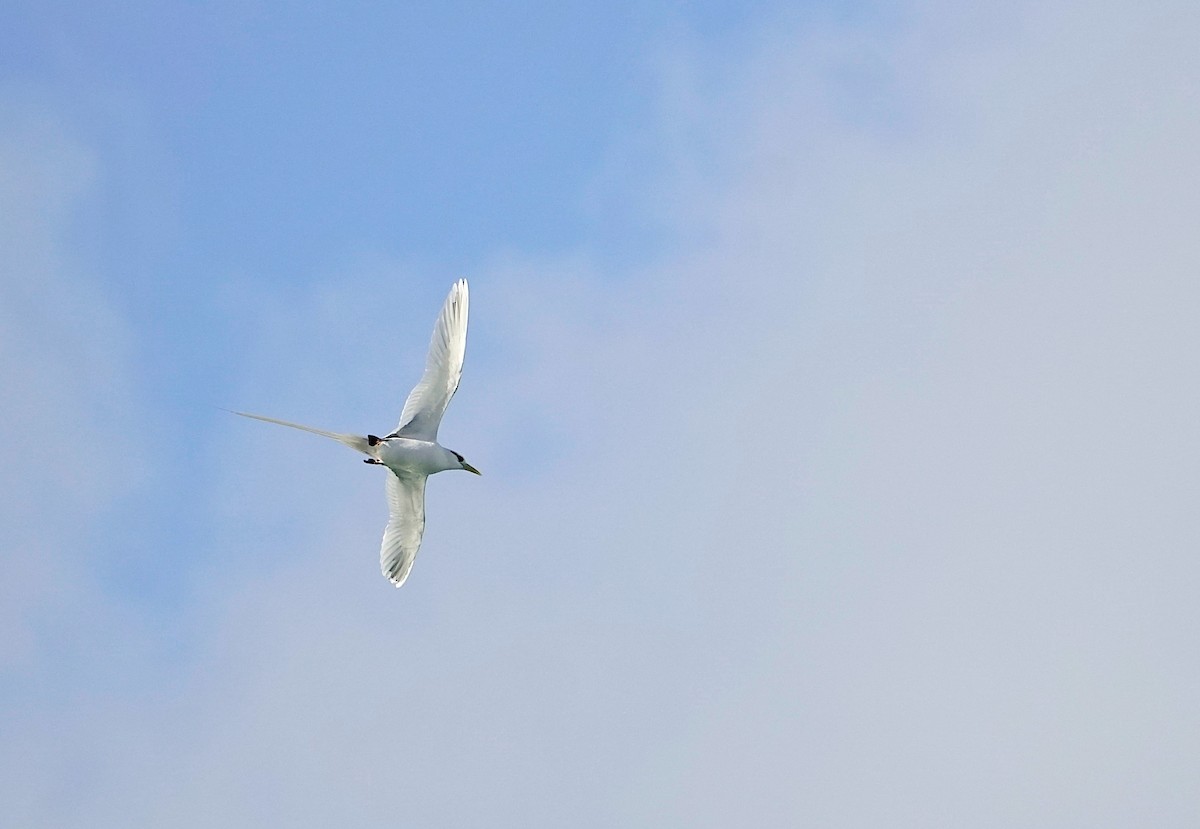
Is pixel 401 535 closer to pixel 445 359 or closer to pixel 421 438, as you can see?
pixel 421 438

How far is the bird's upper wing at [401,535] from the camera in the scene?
2160 inches

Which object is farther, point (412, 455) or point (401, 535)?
point (401, 535)

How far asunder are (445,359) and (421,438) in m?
3.18

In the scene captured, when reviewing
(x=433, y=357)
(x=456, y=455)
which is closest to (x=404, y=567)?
(x=456, y=455)

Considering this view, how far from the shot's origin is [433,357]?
168 ft

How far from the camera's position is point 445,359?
5116 centimetres

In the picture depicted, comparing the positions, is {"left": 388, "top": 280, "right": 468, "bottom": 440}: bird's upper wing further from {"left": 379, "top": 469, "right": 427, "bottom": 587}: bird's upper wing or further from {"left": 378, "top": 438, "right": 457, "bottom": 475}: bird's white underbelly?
{"left": 379, "top": 469, "right": 427, "bottom": 587}: bird's upper wing

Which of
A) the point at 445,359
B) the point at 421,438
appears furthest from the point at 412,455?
the point at 445,359

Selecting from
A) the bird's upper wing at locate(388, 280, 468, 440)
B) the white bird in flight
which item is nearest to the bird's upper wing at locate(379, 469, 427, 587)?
the white bird in flight

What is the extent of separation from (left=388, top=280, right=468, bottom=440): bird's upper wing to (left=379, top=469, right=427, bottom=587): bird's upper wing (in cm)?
435

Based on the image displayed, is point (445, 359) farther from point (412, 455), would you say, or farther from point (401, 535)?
point (401, 535)

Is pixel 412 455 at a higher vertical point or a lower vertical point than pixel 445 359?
lower

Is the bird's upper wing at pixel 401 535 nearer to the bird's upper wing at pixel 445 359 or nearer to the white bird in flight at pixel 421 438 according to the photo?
the white bird in flight at pixel 421 438

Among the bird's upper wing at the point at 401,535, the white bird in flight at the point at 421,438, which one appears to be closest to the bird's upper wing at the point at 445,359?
the white bird in flight at the point at 421,438
